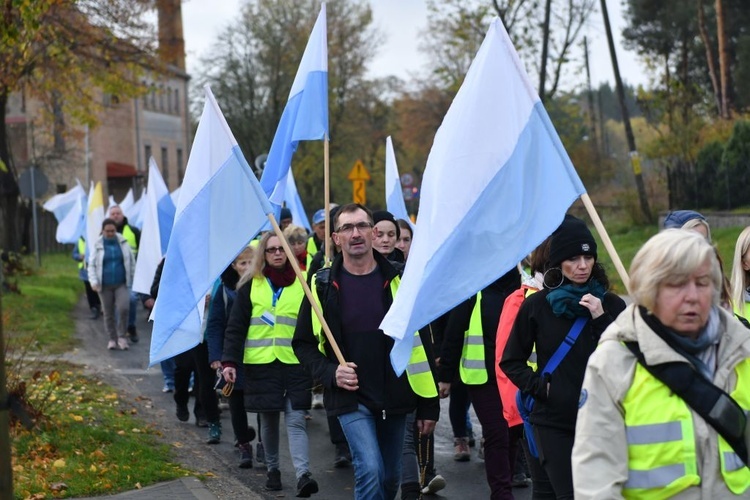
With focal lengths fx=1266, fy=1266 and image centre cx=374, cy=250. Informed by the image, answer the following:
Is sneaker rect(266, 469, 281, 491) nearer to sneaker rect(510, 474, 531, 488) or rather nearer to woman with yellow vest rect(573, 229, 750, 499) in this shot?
sneaker rect(510, 474, 531, 488)

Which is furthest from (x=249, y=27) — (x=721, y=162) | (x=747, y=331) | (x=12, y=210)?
(x=747, y=331)

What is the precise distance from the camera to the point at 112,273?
1783 cm

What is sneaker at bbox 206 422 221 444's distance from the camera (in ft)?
36.4

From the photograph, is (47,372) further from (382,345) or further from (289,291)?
(382,345)

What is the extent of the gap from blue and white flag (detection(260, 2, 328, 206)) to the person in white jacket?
860cm

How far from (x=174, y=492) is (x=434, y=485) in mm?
1793

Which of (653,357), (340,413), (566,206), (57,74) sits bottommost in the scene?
(340,413)

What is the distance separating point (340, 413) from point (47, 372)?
7.98 meters

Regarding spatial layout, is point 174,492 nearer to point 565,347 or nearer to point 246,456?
point 246,456

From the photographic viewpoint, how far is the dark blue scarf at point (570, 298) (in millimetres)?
5723

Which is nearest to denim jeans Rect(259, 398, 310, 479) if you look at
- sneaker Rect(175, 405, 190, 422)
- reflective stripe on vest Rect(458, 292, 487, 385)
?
reflective stripe on vest Rect(458, 292, 487, 385)

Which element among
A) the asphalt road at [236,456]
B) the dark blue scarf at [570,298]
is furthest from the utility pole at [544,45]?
the dark blue scarf at [570,298]

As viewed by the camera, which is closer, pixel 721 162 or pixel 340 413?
pixel 340 413

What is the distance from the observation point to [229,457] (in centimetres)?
1048
